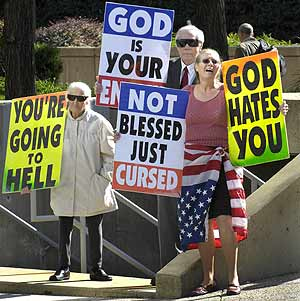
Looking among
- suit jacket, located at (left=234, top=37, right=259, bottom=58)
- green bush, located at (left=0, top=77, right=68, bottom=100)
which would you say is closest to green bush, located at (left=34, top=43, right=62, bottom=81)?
green bush, located at (left=0, top=77, right=68, bottom=100)

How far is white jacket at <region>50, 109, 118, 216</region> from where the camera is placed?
926cm

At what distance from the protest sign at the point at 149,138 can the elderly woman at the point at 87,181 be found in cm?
59

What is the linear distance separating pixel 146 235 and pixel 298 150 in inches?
79.7

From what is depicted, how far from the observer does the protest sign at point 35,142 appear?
31.0 ft

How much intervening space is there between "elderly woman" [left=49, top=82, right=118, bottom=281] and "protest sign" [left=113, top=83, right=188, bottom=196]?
0.59 meters

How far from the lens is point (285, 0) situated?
26969 mm

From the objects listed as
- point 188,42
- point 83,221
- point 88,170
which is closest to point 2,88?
point 83,221

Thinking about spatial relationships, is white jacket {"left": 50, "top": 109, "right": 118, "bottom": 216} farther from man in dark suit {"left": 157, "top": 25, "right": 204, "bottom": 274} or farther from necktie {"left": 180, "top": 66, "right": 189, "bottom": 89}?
necktie {"left": 180, "top": 66, "right": 189, "bottom": 89}

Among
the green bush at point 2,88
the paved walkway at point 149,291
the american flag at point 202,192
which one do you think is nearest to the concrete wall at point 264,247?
the paved walkway at point 149,291

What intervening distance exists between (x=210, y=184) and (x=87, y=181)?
4.42ft

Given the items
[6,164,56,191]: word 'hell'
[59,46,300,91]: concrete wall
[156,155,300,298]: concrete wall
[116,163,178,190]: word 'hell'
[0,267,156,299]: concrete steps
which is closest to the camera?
[156,155,300,298]: concrete wall

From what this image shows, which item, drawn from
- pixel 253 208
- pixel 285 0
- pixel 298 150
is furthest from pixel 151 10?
pixel 285 0

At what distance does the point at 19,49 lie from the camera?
14688mm

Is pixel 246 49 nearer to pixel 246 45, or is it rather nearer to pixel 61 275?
pixel 246 45
